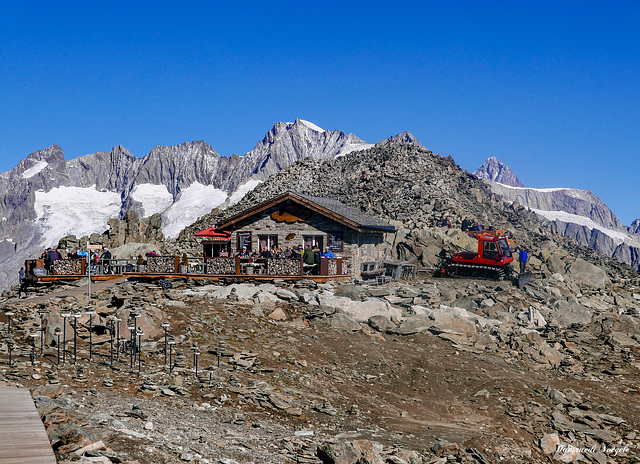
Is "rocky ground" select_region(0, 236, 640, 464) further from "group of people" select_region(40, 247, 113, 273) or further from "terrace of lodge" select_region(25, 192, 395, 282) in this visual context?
"group of people" select_region(40, 247, 113, 273)

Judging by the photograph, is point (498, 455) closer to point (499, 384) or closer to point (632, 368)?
point (499, 384)

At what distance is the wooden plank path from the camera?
22.0 ft

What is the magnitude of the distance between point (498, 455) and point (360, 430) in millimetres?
2768

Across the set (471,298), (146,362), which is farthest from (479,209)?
(146,362)

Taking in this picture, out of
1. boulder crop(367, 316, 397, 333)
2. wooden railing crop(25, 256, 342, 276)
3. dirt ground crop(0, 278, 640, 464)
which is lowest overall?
dirt ground crop(0, 278, 640, 464)

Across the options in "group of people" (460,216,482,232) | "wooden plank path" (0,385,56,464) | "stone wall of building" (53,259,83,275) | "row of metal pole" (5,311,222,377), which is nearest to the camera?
"wooden plank path" (0,385,56,464)

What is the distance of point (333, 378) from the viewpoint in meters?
16.2

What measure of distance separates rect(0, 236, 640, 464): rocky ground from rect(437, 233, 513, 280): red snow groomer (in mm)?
8731

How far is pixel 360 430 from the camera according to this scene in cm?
1197

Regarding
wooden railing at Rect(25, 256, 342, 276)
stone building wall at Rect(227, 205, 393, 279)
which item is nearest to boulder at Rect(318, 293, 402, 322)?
wooden railing at Rect(25, 256, 342, 276)

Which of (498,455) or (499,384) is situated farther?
(499,384)

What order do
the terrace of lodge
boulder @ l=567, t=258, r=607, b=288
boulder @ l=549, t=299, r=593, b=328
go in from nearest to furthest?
boulder @ l=549, t=299, r=593, b=328 → the terrace of lodge → boulder @ l=567, t=258, r=607, b=288

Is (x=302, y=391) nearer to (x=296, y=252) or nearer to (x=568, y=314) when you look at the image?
(x=296, y=252)

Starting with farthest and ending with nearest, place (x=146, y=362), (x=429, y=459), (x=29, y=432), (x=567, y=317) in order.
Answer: (x=567, y=317)
(x=146, y=362)
(x=429, y=459)
(x=29, y=432)
